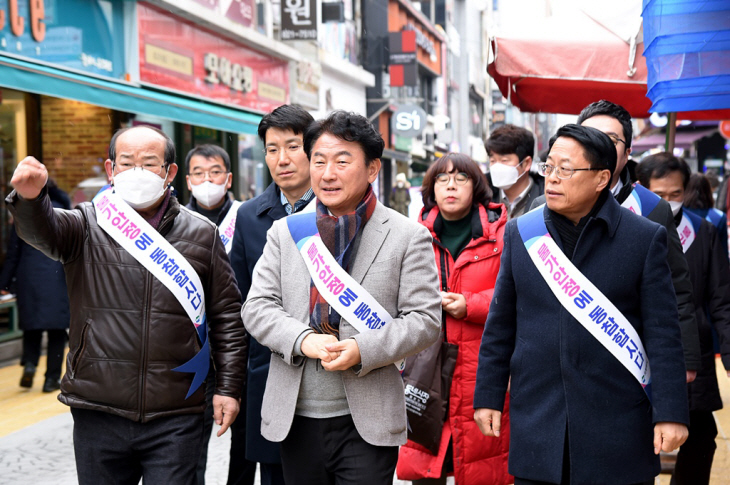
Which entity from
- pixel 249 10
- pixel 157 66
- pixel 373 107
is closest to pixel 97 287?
pixel 157 66

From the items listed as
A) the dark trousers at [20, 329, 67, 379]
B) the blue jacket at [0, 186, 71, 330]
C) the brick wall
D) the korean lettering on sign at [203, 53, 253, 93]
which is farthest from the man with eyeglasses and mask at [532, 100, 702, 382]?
the korean lettering on sign at [203, 53, 253, 93]

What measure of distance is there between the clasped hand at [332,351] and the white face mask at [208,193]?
3.05 meters

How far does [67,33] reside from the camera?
1067 centimetres

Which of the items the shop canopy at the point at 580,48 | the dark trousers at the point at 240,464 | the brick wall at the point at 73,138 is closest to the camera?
the dark trousers at the point at 240,464

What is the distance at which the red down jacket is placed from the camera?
4332 mm

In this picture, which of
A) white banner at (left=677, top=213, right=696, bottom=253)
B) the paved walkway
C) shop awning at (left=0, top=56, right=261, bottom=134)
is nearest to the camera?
white banner at (left=677, top=213, right=696, bottom=253)

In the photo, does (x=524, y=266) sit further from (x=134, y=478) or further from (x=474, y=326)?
(x=134, y=478)

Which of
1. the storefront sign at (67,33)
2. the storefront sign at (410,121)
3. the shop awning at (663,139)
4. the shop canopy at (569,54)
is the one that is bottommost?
the shop canopy at (569,54)

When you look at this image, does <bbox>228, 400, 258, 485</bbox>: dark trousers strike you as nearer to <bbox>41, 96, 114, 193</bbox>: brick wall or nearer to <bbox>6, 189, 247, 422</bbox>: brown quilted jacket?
<bbox>6, 189, 247, 422</bbox>: brown quilted jacket

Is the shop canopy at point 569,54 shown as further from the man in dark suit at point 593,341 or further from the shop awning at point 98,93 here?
the shop awning at point 98,93

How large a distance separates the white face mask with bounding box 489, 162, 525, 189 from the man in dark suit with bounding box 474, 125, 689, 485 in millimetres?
1847

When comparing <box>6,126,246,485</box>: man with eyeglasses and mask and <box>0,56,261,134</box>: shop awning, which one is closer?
<box>6,126,246,485</box>: man with eyeglasses and mask

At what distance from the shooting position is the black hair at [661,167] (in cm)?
487

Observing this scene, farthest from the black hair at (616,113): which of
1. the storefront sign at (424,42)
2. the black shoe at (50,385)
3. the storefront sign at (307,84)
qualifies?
the storefront sign at (424,42)
